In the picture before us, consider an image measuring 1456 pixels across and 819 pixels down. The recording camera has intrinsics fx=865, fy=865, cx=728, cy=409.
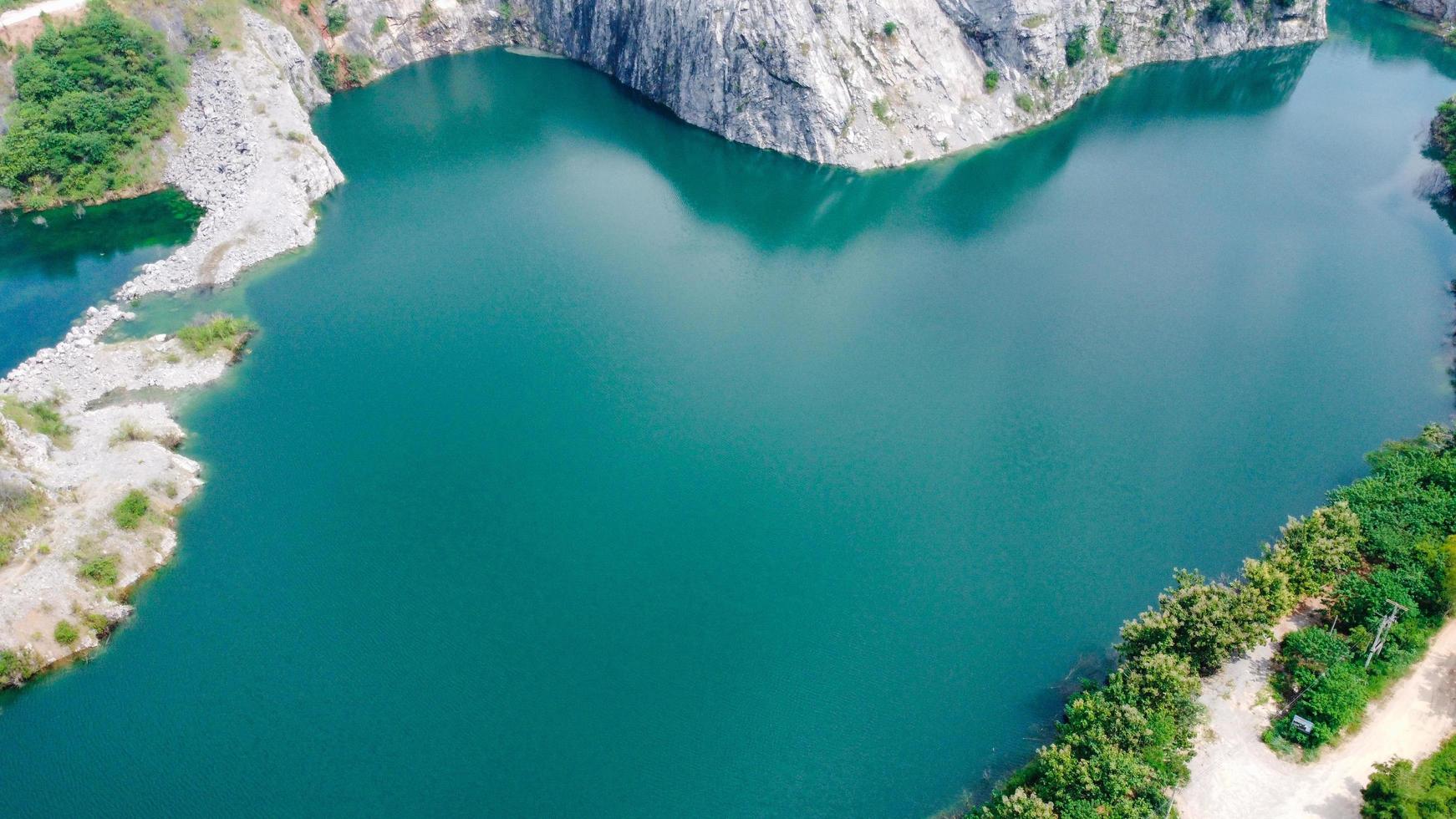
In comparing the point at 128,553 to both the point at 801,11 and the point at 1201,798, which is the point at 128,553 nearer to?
the point at 1201,798

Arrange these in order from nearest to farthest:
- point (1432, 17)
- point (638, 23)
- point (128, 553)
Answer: point (128, 553) → point (638, 23) → point (1432, 17)

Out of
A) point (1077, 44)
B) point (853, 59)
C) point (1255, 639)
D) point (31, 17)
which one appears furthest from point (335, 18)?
point (1255, 639)

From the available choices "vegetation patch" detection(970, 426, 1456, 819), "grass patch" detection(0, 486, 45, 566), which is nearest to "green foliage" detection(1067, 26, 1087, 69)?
"vegetation patch" detection(970, 426, 1456, 819)

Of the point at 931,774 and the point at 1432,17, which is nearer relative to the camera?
the point at 931,774

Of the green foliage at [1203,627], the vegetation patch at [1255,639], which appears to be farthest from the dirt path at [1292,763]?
the green foliage at [1203,627]

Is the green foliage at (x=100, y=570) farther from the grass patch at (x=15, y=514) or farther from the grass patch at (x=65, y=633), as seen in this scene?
the grass patch at (x=15, y=514)

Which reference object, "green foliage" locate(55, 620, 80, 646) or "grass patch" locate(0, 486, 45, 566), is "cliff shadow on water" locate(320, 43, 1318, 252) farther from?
"green foliage" locate(55, 620, 80, 646)

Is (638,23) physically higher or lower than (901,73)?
lower

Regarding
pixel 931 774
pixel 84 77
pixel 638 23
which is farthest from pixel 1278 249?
pixel 84 77
